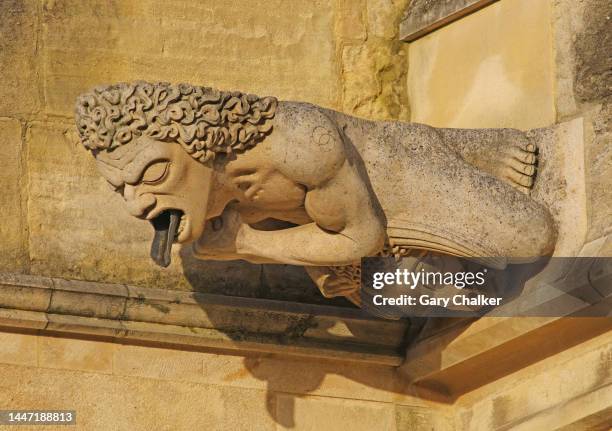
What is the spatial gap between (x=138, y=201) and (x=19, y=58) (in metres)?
1.07

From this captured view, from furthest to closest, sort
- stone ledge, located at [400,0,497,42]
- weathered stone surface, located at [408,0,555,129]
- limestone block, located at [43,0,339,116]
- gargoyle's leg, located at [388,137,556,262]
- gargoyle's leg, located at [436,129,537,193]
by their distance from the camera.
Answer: stone ledge, located at [400,0,497,42] → limestone block, located at [43,0,339,116] → weathered stone surface, located at [408,0,555,129] → gargoyle's leg, located at [436,129,537,193] → gargoyle's leg, located at [388,137,556,262]

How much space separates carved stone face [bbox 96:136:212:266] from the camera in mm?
6332

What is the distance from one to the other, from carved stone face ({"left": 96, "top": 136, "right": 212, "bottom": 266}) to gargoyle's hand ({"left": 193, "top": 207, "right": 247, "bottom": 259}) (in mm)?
265

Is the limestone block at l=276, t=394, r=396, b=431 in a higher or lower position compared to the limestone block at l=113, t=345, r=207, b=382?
lower

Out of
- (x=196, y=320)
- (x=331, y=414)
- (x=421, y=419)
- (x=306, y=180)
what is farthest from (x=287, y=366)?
(x=306, y=180)

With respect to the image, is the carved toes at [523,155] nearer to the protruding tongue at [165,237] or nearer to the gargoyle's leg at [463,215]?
the gargoyle's leg at [463,215]

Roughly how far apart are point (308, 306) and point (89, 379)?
73 centimetres

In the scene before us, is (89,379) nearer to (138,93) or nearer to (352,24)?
(138,93)

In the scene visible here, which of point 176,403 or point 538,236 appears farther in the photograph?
point 176,403

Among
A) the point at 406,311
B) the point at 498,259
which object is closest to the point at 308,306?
the point at 406,311

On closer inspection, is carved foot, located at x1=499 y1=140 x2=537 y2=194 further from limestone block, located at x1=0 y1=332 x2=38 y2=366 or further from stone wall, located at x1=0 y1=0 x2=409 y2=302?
limestone block, located at x1=0 y1=332 x2=38 y2=366

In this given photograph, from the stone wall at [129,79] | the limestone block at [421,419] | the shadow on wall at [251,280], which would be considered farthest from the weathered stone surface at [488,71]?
the limestone block at [421,419]

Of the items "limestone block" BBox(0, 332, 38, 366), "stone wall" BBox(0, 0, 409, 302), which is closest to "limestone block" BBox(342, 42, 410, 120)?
"stone wall" BBox(0, 0, 409, 302)

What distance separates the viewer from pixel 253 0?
758cm
